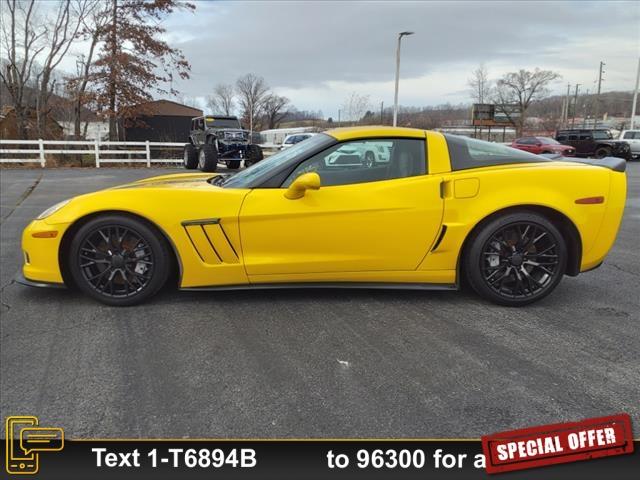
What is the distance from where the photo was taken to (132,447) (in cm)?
203

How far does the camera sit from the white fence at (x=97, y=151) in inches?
750

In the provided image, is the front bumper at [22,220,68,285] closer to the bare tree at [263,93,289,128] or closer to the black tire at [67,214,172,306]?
the black tire at [67,214,172,306]

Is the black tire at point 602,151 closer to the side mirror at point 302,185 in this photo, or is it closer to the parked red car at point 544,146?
the parked red car at point 544,146

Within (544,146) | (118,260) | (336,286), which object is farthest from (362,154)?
(544,146)

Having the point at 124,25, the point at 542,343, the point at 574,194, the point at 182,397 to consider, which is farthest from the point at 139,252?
the point at 124,25

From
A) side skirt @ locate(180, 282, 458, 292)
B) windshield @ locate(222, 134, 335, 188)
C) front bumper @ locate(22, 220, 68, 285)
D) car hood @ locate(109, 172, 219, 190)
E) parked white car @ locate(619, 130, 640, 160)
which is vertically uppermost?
parked white car @ locate(619, 130, 640, 160)

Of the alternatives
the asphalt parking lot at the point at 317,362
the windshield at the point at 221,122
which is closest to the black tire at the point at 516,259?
the asphalt parking lot at the point at 317,362

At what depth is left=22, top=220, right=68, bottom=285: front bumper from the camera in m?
3.46

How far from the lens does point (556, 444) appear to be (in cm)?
209

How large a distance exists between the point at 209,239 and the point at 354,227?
3.38 feet

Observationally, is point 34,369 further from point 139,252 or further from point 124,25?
point 124,25

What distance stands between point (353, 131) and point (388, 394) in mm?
2076

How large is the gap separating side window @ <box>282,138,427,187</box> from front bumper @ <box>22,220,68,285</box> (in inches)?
65.9

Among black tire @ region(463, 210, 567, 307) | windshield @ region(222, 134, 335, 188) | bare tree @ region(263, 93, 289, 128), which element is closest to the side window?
windshield @ region(222, 134, 335, 188)
